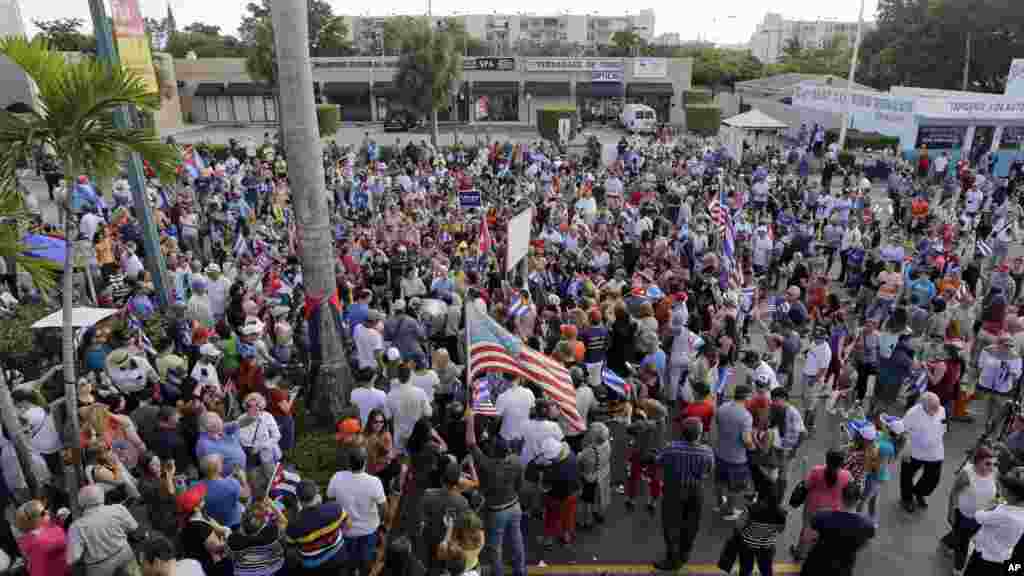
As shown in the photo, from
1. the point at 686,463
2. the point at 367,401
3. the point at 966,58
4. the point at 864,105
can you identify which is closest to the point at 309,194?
the point at 367,401

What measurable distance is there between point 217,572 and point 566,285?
732cm

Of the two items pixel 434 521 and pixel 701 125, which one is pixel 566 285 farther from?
pixel 701 125

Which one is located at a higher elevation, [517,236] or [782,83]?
[782,83]

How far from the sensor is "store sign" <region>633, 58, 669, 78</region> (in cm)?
4488

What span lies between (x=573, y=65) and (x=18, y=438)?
43647 mm

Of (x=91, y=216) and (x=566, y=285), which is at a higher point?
(x=91, y=216)

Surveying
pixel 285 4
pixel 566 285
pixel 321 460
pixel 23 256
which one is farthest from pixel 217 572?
pixel 566 285

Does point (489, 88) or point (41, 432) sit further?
point (489, 88)

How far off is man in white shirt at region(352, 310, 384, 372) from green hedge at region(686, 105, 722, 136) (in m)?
37.6

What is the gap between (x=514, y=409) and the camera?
21.5 ft

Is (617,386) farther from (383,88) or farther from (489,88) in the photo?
(383,88)

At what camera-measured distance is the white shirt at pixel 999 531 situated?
5.18 m

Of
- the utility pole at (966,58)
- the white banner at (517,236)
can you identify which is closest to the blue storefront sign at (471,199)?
the white banner at (517,236)

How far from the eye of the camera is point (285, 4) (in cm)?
702
